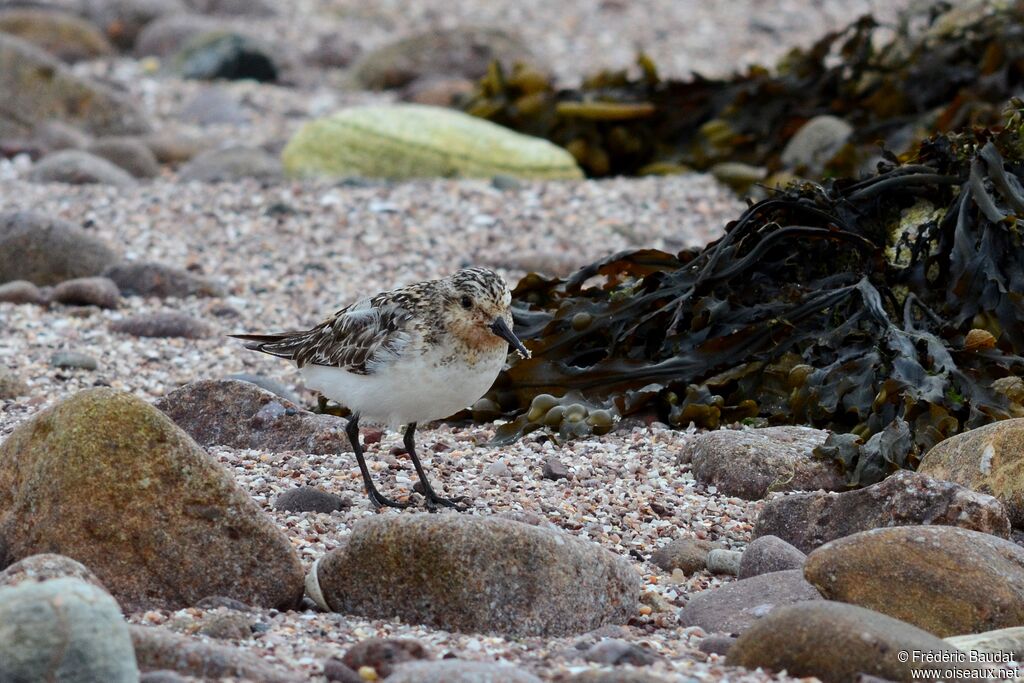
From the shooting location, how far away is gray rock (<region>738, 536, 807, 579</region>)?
14.1ft

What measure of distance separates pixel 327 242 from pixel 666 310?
3.64m

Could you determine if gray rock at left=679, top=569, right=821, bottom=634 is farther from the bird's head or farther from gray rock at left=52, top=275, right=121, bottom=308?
gray rock at left=52, top=275, right=121, bottom=308

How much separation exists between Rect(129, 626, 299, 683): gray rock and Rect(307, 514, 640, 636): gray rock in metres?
0.59

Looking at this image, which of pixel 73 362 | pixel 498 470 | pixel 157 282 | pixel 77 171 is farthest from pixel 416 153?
pixel 498 470

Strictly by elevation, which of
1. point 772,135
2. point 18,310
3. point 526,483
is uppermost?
point 772,135

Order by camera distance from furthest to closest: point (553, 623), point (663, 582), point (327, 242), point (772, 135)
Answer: point (772, 135)
point (327, 242)
point (663, 582)
point (553, 623)

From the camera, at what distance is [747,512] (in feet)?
16.1

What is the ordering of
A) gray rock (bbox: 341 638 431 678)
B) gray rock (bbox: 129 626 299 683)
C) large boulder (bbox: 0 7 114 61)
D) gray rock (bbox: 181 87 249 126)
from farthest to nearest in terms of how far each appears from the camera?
large boulder (bbox: 0 7 114 61) → gray rock (bbox: 181 87 249 126) → gray rock (bbox: 341 638 431 678) → gray rock (bbox: 129 626 299 683)

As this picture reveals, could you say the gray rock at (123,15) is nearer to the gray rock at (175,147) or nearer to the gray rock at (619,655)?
the gray rock at (175,147)

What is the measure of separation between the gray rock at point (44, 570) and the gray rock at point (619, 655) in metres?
1.31

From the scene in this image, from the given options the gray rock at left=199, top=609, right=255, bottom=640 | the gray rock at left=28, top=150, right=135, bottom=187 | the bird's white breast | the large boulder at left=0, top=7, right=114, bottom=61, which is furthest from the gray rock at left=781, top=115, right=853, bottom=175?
the large boulder at left=0, top=7, right=114, bottom=61

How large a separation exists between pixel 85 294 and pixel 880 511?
4856 millimetres

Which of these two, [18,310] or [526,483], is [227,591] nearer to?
A: [526,483]

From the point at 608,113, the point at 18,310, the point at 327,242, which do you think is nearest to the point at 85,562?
the point at 18,310
